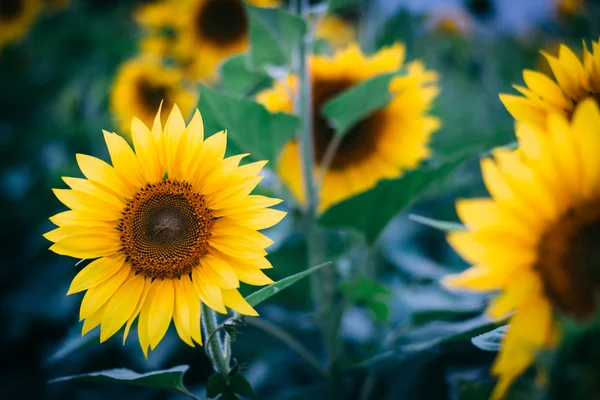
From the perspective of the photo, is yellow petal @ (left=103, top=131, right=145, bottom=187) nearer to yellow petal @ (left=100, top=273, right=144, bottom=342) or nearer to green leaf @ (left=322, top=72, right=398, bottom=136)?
yellow petal @ (left=100, top=273, right=144, bottom=342)

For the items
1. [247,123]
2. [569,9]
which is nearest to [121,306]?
[247,123]

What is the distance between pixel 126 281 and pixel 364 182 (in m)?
0.55

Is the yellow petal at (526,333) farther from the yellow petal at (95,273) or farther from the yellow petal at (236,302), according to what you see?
the yellow petal at (95,273)

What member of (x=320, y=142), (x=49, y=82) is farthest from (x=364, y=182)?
(x=49, y=82)

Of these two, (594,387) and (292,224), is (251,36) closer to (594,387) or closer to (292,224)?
(292,224)

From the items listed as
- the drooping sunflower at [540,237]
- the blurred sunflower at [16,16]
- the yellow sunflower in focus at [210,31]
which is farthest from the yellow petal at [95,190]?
the blurred sunflower at [16,16]

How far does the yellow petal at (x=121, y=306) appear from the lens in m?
0.47

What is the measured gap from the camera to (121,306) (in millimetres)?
487

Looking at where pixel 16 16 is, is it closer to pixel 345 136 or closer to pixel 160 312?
pixel 345 136

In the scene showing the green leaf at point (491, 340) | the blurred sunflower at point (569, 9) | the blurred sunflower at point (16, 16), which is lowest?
the green leaf at point (491, 340)

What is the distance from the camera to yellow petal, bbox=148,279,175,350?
47cm

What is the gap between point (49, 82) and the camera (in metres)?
2.00

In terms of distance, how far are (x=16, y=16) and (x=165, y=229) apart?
2.01m

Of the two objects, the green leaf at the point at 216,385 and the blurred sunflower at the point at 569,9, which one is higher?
the blurred sunflower at the point at 569,9
